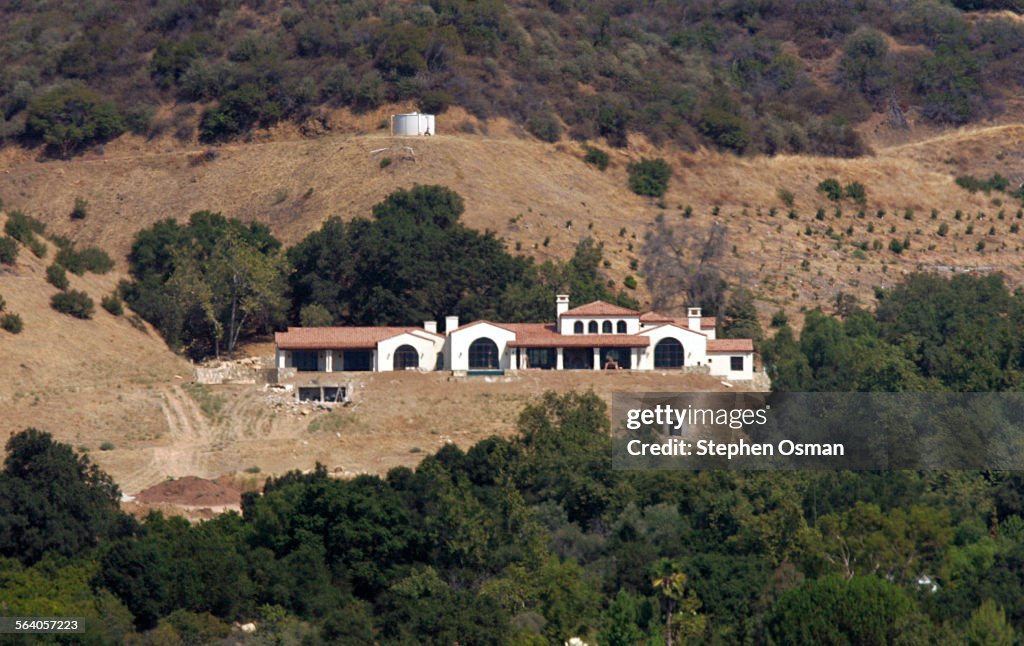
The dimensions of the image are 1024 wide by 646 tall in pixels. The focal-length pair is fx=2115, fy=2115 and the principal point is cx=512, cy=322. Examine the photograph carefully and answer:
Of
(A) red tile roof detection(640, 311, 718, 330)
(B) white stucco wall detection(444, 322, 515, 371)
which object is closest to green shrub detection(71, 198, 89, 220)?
(B) white stucco wall detection(444, 322, 515, 371)

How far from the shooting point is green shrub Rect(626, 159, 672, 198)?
11019 centimetres

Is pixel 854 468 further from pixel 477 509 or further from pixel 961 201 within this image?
pixel 961 201

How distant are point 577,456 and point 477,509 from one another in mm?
7124

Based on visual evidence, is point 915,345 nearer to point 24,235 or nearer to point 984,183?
point 984,183

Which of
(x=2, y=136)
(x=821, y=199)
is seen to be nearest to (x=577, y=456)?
(x=821, y=199)

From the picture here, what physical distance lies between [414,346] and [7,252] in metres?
18.1

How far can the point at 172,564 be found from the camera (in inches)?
2406

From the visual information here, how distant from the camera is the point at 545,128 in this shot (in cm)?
11288

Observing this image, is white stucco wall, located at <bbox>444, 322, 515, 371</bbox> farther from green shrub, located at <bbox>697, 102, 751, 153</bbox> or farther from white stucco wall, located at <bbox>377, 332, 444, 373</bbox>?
green shrub, located at <bbox>697, 102, 751, 153</bbox>

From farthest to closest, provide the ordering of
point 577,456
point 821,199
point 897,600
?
1. point 821,199
2. point 577,456
3. point 897,600

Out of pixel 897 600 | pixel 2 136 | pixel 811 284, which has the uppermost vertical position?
pixel 2 136

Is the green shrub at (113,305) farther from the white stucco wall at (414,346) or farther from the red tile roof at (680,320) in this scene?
the red tile roof at (680,320)

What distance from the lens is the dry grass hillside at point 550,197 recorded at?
10150cm

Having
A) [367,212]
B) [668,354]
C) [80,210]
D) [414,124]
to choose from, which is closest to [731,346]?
[668,354]
